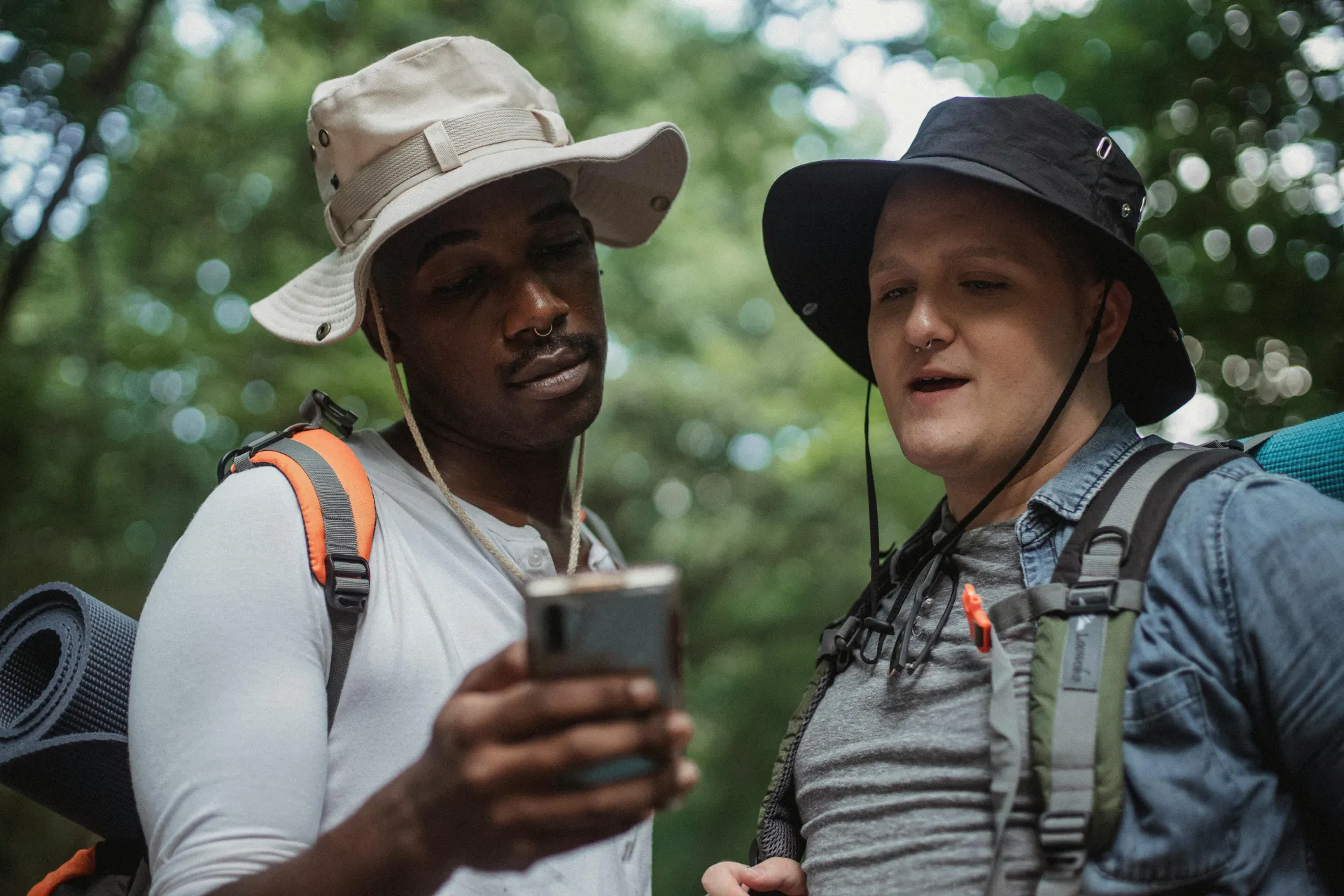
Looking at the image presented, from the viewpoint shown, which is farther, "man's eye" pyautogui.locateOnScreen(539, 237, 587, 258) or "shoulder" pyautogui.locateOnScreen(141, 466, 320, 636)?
"man's eye" pyautogui.locateOnScreen(539, 237, 587, 258)

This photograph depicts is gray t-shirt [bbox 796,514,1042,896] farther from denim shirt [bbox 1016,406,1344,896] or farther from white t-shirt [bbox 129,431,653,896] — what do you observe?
white t-shirt [bbox 129,431,653,896]

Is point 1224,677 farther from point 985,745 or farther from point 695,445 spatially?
point 695,445

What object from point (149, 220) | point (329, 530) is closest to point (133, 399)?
point (149, 220)

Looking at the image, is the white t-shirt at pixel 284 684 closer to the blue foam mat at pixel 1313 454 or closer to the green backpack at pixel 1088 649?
the green backpack at pixel 1088 649

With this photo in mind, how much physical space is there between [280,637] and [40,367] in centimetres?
500

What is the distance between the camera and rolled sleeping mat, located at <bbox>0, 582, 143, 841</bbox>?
7.07ft

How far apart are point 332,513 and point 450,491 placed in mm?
470

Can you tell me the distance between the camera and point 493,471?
2705mm

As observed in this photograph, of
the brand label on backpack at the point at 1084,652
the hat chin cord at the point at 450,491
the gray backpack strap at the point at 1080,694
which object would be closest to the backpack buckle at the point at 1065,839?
the gray backpack strap at the point at 1080,694

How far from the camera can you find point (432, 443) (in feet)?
8.97

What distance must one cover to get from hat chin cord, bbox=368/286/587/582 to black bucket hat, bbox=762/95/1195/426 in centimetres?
73

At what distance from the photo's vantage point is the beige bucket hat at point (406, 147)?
251 centimetres

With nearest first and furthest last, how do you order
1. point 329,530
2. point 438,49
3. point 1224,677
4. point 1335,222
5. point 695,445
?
1. point 1224,677
2. point 329,530
3. point 438,49
4. point 1335,222
5. point 695,445

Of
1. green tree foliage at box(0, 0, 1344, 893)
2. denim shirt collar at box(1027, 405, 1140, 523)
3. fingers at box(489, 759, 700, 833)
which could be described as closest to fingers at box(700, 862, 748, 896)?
denim shirt collar at box(1027, 405, 1140, 523)
